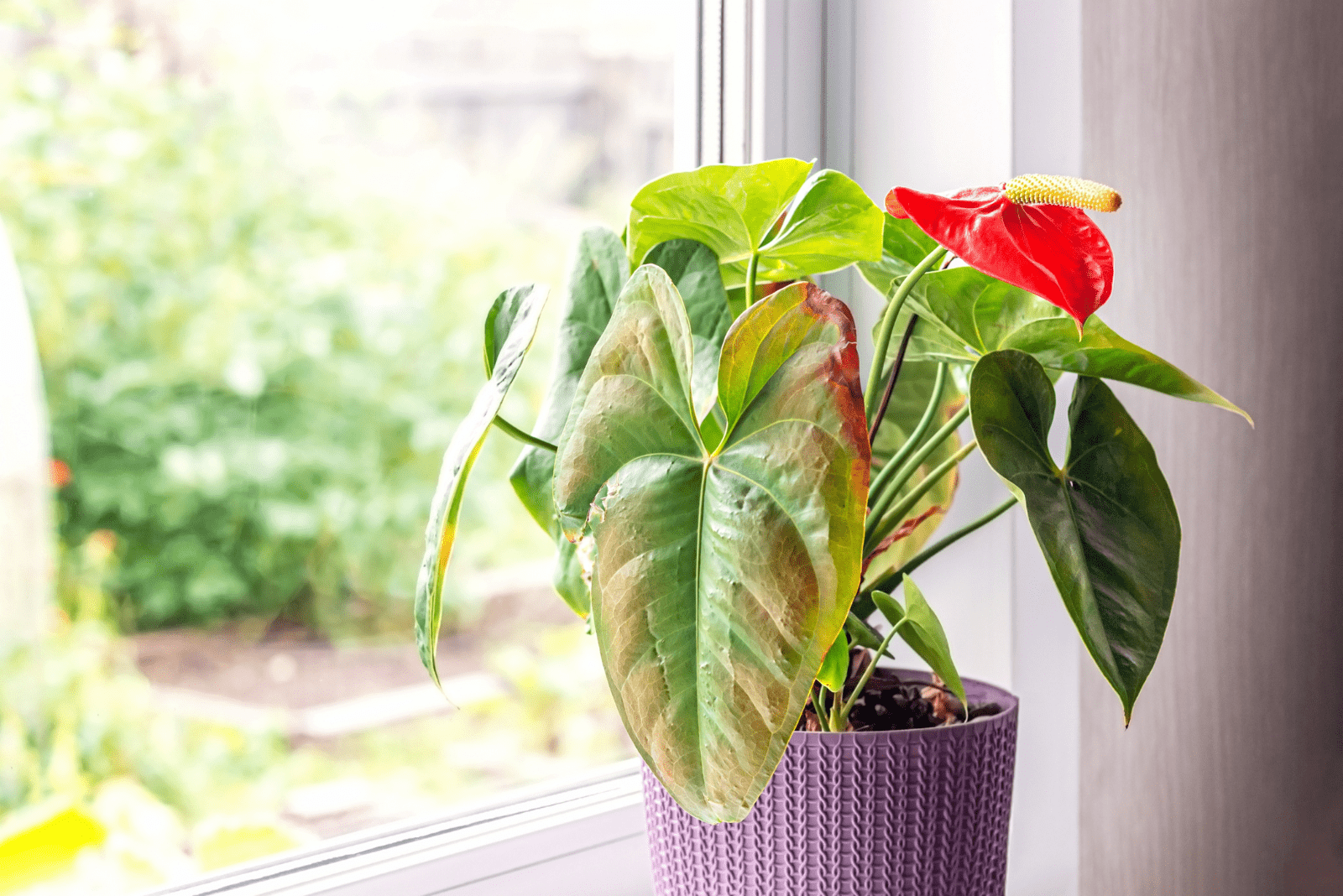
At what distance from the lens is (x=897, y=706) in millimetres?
655

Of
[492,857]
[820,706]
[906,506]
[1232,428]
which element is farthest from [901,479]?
[1232,428]

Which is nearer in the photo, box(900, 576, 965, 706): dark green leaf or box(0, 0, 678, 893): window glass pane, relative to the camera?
box(900, 576, 965, 706): dark green leaf

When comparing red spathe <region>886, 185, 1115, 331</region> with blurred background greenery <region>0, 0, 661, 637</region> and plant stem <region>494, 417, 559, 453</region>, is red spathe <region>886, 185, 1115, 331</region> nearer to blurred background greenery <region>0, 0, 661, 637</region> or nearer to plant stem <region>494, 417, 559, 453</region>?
plant stem <region>494, 417, 559, 453</region>

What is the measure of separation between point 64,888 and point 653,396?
58cm

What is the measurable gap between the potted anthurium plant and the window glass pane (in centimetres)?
30

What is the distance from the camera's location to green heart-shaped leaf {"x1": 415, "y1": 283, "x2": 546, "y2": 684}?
0.48 metres

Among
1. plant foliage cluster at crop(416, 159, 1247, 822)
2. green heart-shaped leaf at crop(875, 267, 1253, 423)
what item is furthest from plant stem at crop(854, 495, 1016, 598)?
green heart-shaped leaf at crop(875, 267, 1253, 423)

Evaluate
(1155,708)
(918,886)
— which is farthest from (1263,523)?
(918,886)

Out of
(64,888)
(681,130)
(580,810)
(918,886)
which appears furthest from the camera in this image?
(681,130)

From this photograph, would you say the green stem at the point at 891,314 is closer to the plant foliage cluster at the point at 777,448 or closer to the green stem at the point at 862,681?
the plant foliage cluster at the point at 777,448

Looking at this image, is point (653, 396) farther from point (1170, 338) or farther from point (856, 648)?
point (1170, 338)

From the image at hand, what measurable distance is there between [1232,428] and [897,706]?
0.58 m

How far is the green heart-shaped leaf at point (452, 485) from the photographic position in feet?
1.58

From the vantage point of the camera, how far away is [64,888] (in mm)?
708
